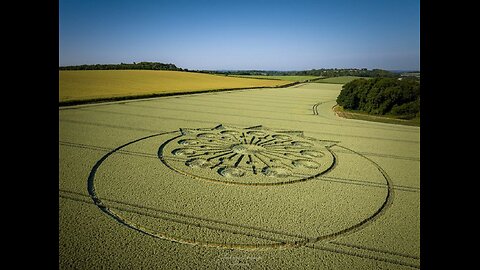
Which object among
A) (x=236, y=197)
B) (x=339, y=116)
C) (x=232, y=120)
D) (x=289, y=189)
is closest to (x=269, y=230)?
(x=236, y=197)

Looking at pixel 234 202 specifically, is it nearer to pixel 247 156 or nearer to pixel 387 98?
pixel 247 156

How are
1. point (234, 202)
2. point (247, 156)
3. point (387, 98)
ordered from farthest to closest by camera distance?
point (387, 98) → point (247, 156) → point (234, 202)

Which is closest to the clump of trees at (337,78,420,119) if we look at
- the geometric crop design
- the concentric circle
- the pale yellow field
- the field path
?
the field path

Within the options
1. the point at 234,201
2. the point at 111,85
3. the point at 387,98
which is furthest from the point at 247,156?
the point at 111,85

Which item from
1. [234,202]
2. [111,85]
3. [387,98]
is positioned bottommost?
[234,202]

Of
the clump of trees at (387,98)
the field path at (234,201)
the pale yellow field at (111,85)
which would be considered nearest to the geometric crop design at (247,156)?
the field path at (234,201)
